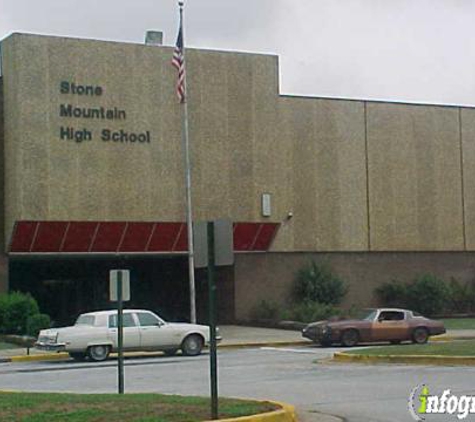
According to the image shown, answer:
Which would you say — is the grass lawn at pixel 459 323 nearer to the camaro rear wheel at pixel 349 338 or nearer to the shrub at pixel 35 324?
the camaro rear wheel at pixel 349 338

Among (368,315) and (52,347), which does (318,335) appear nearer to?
(368,315)

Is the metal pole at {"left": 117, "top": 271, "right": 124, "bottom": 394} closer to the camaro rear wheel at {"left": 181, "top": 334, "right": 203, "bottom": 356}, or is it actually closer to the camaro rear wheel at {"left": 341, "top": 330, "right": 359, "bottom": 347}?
the camaro rear wheel at {"left": 181, "top": 334, "right": 203, "bottom": 356}

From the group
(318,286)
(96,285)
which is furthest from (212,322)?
(96,285)

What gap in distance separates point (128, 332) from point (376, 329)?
8837mm

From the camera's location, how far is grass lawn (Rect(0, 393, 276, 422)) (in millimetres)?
13930

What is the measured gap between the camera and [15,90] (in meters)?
43.0

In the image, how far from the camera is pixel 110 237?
4531 cm

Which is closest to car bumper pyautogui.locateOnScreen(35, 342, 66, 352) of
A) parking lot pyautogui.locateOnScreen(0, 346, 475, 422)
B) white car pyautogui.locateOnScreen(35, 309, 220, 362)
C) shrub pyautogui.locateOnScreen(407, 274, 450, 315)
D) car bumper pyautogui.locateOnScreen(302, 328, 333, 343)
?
white car pyautogui.locateOnScreen(35, 309, 220, 362)

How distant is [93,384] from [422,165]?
3275 centimetres

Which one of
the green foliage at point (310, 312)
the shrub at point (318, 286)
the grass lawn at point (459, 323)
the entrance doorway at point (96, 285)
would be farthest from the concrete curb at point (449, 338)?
the entrance doorway at point (96, 285)

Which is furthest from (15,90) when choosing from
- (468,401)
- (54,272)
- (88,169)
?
(468,401)

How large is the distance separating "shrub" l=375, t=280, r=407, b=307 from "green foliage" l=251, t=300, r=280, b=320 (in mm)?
6068

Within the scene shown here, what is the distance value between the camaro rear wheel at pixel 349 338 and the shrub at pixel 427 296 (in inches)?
656

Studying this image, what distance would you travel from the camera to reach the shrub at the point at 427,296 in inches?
2035
